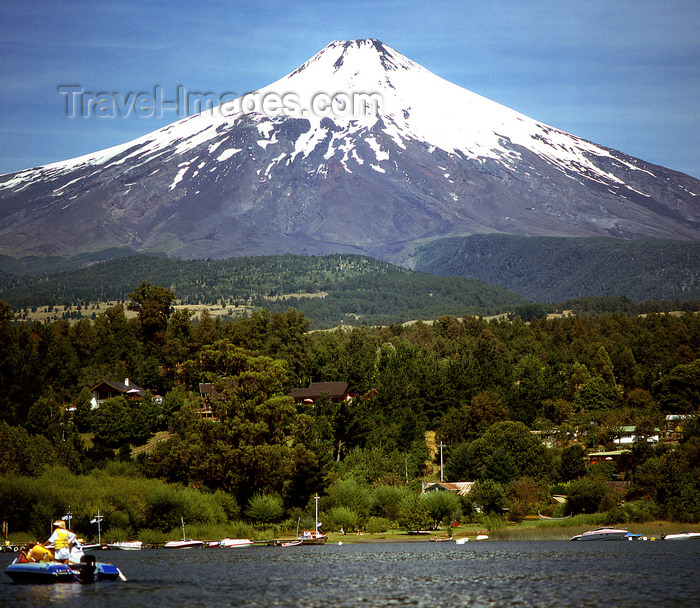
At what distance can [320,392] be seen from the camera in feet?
493

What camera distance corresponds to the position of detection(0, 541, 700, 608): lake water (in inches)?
2030

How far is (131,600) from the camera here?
171 feet

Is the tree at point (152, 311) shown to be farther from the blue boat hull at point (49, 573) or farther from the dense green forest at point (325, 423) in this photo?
the blue boat hull at point (49, 573)

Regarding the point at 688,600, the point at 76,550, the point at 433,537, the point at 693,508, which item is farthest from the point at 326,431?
the point at 688,600

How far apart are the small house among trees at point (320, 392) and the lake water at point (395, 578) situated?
6780 centimetres

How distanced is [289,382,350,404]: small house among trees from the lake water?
6780cm

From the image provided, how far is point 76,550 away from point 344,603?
51.9 ft

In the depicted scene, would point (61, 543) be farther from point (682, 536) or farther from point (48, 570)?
point (682, 536)

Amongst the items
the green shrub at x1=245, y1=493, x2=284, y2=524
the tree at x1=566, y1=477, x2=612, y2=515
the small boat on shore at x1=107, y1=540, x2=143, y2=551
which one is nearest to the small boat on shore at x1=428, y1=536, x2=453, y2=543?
the green shrub at x1=245, y1=493, x2=284, y2=524

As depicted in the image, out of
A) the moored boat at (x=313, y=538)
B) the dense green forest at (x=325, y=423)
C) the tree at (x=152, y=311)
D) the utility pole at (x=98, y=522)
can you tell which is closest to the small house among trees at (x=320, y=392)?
the dense green forest at (x=325, y=423)

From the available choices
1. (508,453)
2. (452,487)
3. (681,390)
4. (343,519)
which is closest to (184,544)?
(343,519)

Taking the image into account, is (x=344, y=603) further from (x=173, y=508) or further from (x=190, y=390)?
(x=190, y=390)

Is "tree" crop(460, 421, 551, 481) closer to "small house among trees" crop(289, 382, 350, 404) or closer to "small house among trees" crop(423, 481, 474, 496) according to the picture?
"small house among trees" crop(423, 481, 474, 496)

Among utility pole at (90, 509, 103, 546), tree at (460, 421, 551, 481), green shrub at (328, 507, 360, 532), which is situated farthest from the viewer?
tree at (460, 421, 551, 481)
